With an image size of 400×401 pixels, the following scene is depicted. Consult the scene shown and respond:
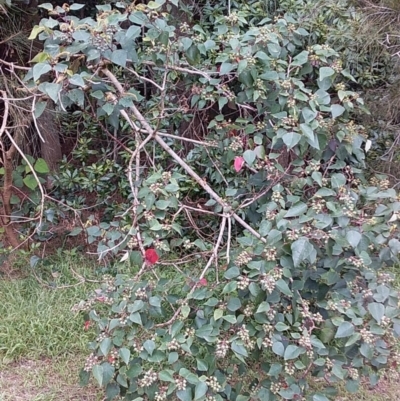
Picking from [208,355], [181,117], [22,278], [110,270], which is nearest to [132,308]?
[208,355]

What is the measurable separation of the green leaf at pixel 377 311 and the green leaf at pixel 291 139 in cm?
63

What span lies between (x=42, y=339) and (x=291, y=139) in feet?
5.31

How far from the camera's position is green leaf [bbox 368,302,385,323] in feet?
5.31

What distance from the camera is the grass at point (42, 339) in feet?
7.11

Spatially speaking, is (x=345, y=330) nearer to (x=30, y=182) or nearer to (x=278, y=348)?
(x=278, y=348)

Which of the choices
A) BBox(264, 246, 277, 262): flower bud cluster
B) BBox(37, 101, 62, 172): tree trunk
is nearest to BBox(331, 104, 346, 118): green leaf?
BBox(264, 246, 277, 262): flower bud cluster

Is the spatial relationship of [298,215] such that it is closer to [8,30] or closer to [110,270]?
[110,270]

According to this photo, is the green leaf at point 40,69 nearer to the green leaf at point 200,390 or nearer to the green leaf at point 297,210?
the green leaf at point 297,210

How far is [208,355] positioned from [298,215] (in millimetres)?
603

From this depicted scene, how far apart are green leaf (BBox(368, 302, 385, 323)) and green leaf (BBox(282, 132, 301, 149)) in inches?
24.8

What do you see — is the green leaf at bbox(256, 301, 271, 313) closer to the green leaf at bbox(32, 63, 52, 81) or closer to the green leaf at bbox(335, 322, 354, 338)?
the green leaf at bbox(335, 322, 354, 338)

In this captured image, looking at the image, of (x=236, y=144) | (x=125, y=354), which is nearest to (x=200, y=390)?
(x=125, y=354)

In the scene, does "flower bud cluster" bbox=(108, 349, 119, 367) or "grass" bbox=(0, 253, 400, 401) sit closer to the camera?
"flower bud cluster" bbox=(108, 349, 119, 367)

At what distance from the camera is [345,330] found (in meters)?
1.64
